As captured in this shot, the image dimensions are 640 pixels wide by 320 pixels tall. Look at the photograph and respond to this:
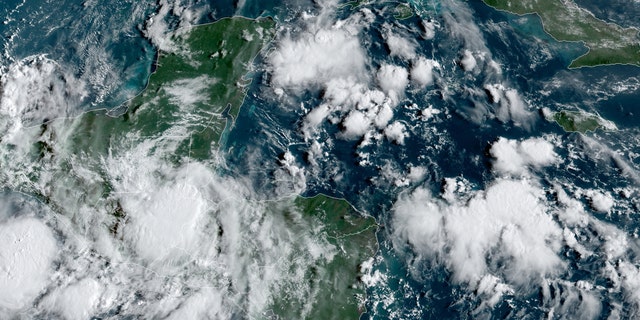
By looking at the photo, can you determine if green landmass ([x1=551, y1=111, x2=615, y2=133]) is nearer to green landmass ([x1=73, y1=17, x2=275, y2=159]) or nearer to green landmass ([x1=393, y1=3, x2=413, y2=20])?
green landmass ([x1=393, y1=3, x2=413, y2=20])

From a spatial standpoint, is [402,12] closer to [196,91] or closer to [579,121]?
[579,121]

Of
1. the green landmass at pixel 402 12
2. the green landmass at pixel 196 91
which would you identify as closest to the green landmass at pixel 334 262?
the green landmass at pixel 196 91

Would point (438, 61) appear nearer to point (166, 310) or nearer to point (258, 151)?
point (258, 151)

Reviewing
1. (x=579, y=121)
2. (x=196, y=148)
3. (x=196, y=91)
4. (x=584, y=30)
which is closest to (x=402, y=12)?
(x=584, y=30)

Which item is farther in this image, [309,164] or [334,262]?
[309,164]

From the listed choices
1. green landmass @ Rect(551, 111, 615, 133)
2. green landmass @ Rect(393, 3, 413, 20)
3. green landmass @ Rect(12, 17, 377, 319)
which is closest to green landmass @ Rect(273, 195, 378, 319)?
green landmass @ Rect(12, 17, 377, 319)

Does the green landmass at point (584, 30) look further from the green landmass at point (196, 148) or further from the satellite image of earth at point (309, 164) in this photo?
the green landmass at point (196, 148)
